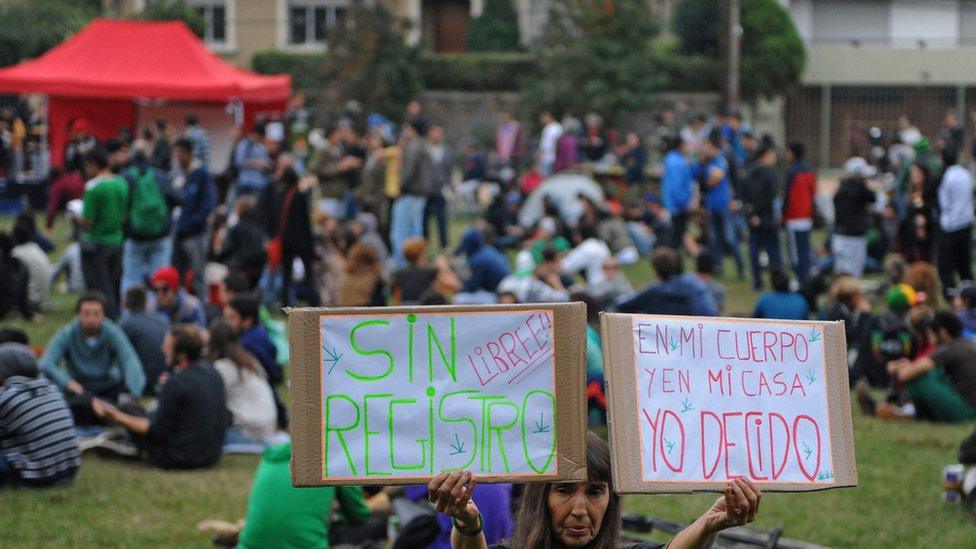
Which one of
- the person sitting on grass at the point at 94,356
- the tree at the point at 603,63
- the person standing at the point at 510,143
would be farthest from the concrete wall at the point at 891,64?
the person sitting on grass at the point at 94,356

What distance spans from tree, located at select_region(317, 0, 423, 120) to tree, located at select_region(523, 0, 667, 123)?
117 inches

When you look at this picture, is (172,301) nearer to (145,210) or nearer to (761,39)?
(145,210)

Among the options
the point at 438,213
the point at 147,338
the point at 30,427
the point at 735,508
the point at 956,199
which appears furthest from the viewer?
the point at 438,213

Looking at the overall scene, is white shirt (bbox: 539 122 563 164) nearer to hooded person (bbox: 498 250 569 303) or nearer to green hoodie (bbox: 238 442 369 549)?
hooded person (bbox: 498 250 569 303)

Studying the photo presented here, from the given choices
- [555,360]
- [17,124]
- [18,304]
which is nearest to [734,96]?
[17,124]

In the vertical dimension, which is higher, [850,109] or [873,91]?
[873,91]

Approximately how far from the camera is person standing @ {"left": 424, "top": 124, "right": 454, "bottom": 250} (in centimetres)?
1809

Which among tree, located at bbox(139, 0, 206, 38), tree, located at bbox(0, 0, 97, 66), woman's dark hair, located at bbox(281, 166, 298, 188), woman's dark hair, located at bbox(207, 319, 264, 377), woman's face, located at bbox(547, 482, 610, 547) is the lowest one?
woman's dark hair, located at bbox(207, 319, 264, 377)

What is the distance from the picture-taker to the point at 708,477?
3939mm

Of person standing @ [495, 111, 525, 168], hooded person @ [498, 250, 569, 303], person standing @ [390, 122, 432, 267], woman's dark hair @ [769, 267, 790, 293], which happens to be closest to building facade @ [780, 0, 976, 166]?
person standing @ [495, 111, 525, 168]

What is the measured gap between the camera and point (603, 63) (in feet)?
103

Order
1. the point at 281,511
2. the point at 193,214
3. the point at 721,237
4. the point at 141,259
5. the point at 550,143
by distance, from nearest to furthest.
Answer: the point at 281,511 → the point at 141,259 → the point at 193,214 → the point at 721,237 → the point at 550,143

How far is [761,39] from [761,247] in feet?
64.5

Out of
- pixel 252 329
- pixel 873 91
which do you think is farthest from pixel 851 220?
pixel 873 91
